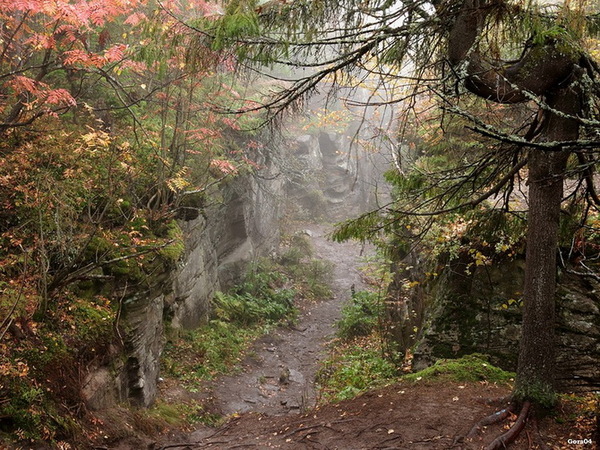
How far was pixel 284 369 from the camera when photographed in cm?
1122

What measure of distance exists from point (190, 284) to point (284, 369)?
378 cm

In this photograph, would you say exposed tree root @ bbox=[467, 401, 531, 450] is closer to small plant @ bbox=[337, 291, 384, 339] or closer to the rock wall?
the rock wall

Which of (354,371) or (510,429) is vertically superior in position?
(510,429)

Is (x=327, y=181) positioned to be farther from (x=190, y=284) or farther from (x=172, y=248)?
(x=172, y=248)

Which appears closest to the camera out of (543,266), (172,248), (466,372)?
(543,266)

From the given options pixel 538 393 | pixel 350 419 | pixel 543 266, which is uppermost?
pixel 543 266

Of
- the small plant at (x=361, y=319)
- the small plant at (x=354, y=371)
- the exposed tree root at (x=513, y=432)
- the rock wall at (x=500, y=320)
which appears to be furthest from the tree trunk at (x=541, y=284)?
the small plant at (x=361, y=319)

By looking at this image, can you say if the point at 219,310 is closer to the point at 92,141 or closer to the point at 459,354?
the point at 92,141

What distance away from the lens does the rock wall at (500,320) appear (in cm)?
564

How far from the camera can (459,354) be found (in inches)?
267

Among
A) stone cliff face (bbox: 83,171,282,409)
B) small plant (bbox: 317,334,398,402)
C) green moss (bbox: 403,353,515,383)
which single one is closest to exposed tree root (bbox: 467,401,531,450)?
green moss (bbox: 403,353,515,383)

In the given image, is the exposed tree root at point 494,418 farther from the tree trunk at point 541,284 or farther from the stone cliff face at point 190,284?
the stone cliff face at point 190,284

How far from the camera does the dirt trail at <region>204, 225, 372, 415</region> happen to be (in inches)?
367

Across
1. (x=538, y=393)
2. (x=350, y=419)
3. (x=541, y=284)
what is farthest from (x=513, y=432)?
(x=350, y=419)
